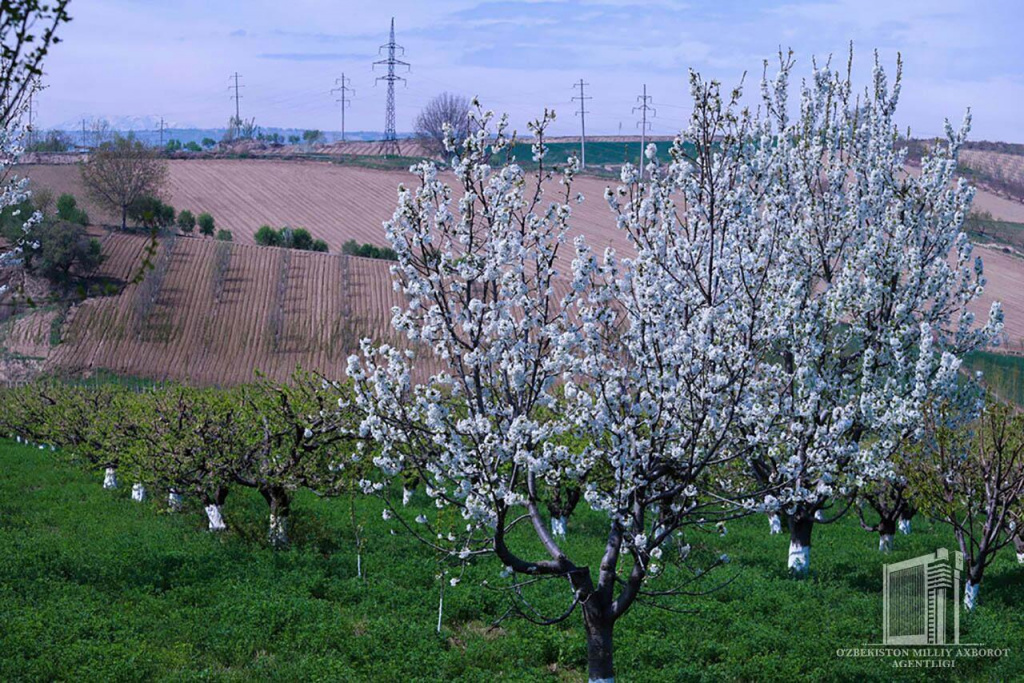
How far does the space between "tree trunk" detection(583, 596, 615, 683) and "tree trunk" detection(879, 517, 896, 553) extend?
1439 centimetres

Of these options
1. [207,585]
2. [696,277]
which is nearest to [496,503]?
[696,277]

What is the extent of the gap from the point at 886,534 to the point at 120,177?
69206 mm

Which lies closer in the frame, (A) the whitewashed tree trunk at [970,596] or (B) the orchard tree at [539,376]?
(B) the orchard tree at [539,376]

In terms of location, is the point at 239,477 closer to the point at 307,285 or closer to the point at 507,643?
the point at 507,643

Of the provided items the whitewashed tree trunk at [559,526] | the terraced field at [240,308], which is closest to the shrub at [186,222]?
the terraced field at [240,308]

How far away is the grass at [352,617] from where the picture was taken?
535 inches

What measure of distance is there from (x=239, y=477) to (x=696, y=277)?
11.6m

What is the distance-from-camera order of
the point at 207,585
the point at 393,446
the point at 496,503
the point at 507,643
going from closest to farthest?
1. the point at 496,503
2. the point at 393,446
3. the point at 507,643
4. the point at 207,585

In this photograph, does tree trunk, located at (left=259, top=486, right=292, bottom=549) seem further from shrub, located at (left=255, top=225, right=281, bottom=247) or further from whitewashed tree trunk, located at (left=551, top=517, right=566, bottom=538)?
shrub, located at (left=255, top=225, right=281, bottom=247)

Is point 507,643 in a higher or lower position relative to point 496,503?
lower

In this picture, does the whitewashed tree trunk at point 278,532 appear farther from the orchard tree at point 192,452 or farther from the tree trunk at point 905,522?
the tree trunk at point 905,522

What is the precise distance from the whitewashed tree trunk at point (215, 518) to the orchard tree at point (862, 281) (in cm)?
1224

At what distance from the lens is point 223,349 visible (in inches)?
2133

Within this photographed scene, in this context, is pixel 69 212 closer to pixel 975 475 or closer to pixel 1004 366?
pixel 1004 366
